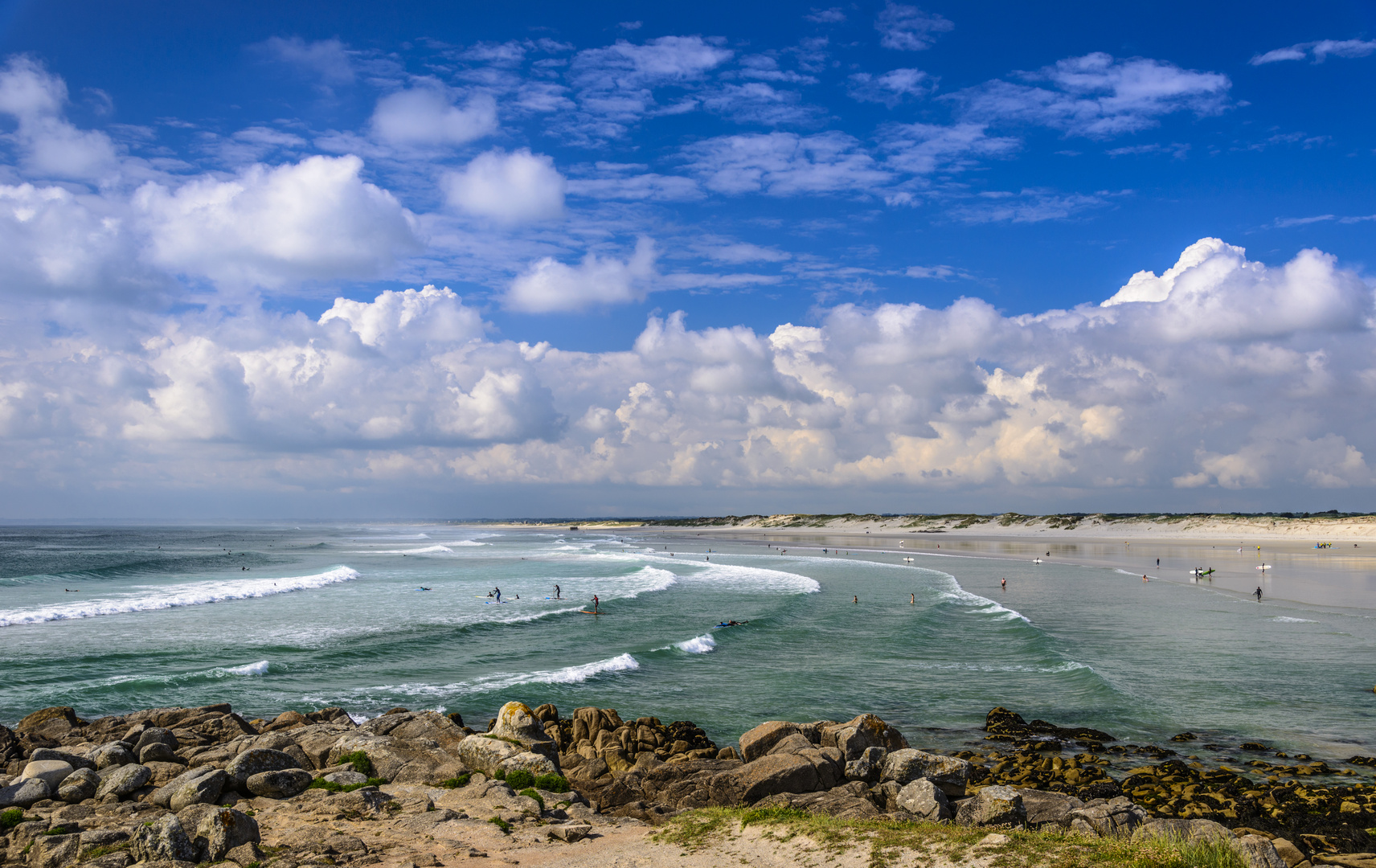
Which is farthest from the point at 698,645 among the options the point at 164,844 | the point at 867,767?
the point at 164,844

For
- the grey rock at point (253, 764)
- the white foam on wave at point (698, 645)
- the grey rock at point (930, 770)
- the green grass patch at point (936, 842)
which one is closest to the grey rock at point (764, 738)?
the grey rock at point (930, 770)

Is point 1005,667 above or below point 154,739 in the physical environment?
below

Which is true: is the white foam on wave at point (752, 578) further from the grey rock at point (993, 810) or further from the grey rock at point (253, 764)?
the grey rock at point (253, 764)

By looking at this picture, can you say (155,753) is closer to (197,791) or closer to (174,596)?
(197,791)

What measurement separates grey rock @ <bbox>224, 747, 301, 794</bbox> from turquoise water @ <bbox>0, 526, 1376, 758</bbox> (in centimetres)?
753

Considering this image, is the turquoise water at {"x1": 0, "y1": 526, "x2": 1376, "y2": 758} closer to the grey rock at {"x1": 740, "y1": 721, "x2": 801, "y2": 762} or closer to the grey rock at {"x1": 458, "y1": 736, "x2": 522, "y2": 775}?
the grey rock at {"x1": 740, "y1": 721, "x2": 801, "y2": 762}

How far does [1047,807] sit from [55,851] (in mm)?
14489

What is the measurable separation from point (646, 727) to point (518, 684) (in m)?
8.16

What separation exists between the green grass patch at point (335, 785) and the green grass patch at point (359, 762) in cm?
40

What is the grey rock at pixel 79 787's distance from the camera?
42.2 ft

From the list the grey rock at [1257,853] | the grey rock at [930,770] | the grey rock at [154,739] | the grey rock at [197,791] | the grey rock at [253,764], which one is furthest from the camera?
the grey rock at [154,739]

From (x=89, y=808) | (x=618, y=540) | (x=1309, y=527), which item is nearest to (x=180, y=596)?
(x=89, y=808)

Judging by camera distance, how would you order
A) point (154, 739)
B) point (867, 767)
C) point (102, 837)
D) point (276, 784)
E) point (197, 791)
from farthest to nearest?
point (154, 739)
point (867, 767)
point (276, 784)
point (197, 791)
point (102, 837)

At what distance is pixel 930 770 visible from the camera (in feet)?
44.8
